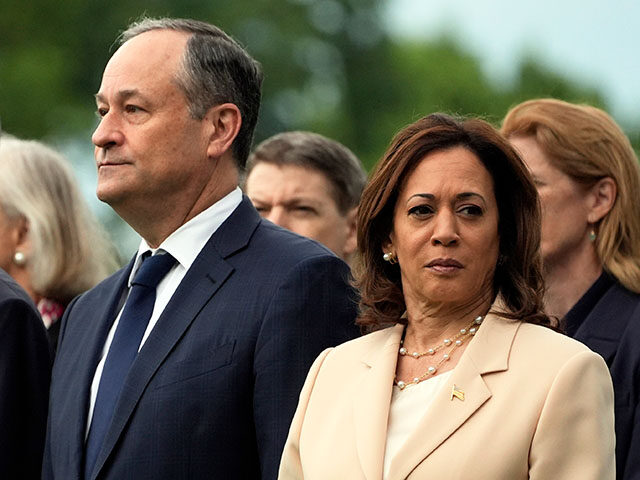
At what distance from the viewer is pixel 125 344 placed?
5551 mm

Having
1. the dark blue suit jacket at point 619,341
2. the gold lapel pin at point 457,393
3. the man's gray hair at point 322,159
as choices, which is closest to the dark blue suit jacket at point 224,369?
the gold lapel pin at point 457,393

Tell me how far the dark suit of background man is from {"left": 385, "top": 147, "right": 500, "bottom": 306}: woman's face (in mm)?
519

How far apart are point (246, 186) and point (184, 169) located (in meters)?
2.30

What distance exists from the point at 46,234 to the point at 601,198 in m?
2.37

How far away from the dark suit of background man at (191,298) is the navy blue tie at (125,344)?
0.06 feet

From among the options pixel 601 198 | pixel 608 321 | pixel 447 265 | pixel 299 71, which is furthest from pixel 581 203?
pixel 299 71

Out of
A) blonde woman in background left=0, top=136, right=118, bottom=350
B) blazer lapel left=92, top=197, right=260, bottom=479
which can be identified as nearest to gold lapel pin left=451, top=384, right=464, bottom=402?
blazer lapel left=92, top=197, right=260, bottom=479

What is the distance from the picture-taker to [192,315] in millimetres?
5410

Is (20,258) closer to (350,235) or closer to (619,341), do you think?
(350,235)

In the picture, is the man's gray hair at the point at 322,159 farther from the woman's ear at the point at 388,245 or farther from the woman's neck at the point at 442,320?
the woman's neck at the point at 442,320

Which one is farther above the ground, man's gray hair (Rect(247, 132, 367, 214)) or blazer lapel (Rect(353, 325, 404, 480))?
man's gray hair (Rect(247, 132, 367, 214))

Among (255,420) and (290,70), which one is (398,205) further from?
(290,70)

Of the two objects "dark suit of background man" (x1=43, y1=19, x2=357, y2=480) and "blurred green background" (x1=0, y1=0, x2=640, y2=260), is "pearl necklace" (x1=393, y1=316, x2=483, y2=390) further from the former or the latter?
"blurred green background" (x1=0, y1=0, x2=640, y2=260)

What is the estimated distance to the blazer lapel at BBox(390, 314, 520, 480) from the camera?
15.0 ft
